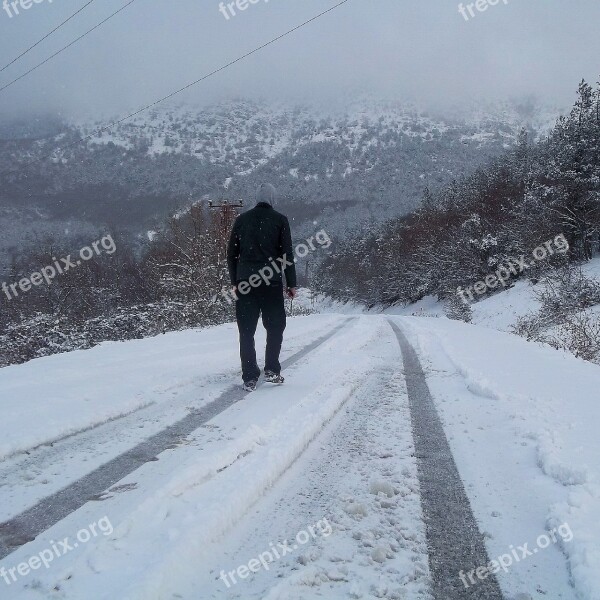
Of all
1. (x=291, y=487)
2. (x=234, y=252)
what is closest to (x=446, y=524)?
(x=291, y=487)

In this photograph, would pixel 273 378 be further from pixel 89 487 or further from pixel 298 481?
pixel 89 487

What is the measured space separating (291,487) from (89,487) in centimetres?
93

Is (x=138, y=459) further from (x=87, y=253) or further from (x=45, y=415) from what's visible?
(x=87, y=253)

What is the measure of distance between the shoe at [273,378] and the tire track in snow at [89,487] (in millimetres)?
1109

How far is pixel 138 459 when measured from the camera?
2.43 m

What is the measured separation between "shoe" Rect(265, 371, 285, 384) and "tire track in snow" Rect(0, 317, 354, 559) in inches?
43.7

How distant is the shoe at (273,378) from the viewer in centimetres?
443

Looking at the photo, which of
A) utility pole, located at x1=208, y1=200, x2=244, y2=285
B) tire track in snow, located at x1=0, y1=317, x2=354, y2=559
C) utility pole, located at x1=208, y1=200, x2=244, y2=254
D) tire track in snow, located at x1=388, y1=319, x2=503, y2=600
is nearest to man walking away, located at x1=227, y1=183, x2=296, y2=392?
tire track in snow, located at x1=0, y1=317, x2=354, y2=559

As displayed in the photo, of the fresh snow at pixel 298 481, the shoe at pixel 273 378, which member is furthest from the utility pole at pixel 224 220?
the fresh snow at pixel 298 481

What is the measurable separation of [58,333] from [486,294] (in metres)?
30.2

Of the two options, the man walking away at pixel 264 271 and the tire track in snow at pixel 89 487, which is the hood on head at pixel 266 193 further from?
the tire track in snow at pixel 89 487

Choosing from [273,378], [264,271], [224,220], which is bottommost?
[273,378]

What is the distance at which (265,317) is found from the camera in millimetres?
4656

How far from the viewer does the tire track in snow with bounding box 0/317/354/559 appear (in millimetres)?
1705
